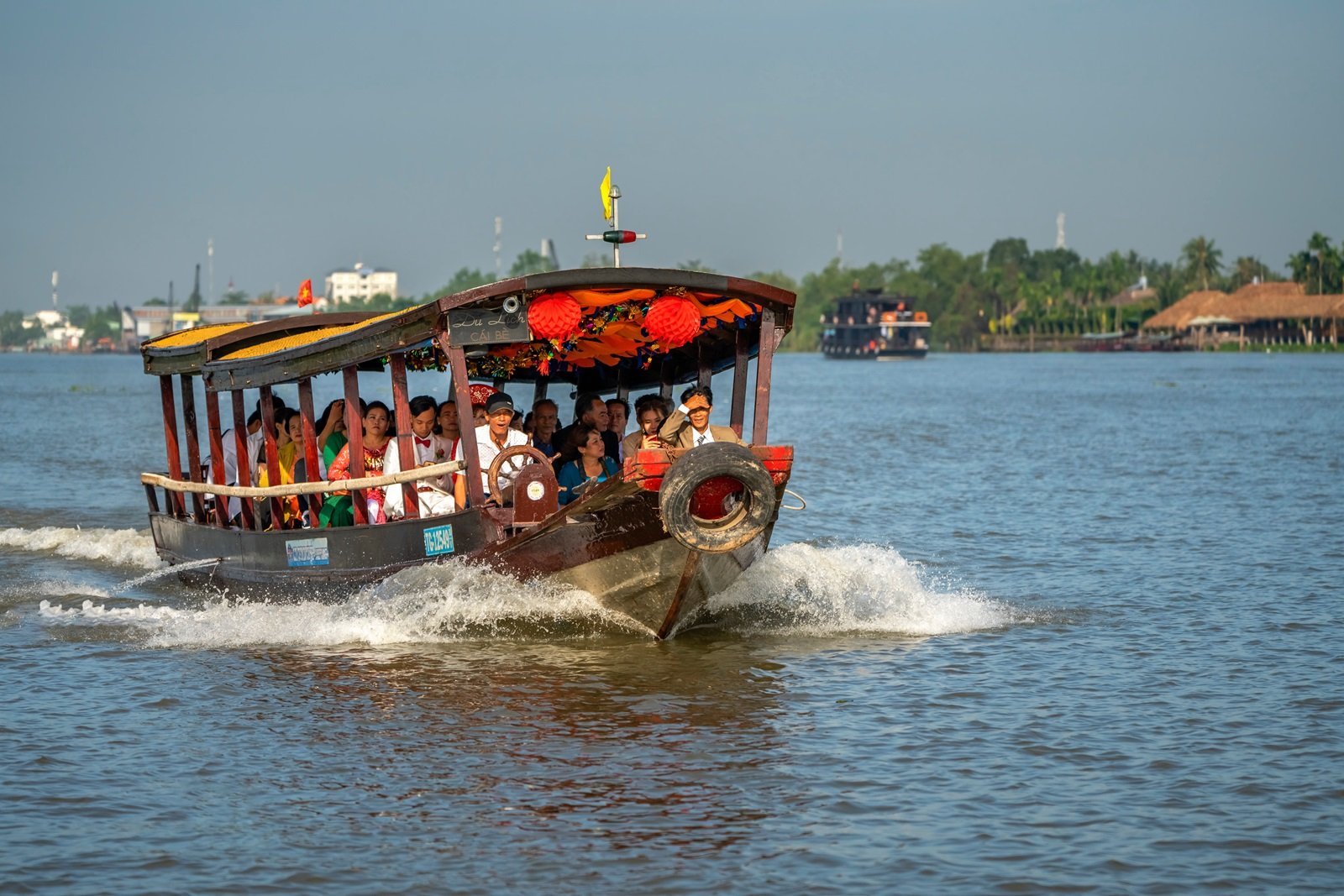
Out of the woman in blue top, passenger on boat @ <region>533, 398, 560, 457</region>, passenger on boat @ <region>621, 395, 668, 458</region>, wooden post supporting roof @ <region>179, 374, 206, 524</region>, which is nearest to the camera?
passenger on boat @ <region>621, 395, 668, 458</region>

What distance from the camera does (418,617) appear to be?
409 inches

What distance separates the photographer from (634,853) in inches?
257

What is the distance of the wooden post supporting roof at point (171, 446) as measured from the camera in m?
13.0

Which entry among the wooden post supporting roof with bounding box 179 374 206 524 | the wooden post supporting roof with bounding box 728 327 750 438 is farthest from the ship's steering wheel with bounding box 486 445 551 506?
the wooden post supporting roof with bounding box 179 374 206 524

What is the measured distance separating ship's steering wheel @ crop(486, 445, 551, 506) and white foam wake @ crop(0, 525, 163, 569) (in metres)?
5.96

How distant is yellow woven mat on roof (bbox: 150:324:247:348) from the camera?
12438 millimetres

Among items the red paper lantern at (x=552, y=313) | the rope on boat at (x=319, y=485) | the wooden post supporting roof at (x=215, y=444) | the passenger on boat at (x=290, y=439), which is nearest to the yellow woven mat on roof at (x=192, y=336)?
the wooden post supporting roof at (x=215, y=444)

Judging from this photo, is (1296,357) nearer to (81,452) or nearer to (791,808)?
(81,452)

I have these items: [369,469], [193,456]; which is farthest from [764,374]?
[193,456]

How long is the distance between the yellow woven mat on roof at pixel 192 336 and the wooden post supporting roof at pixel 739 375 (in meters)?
3.71

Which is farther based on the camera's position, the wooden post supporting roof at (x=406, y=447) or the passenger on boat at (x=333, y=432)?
the passenger on boat at (x=333, y=432)

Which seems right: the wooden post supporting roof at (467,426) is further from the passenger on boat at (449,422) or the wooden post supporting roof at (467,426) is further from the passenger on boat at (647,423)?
the passenger on boat at (647,423)

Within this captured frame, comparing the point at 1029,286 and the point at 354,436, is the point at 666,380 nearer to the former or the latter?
the point at 354,436

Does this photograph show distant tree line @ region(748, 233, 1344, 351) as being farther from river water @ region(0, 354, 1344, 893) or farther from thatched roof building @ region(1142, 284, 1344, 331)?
river water @ region(0, 354, 1344, 893)
